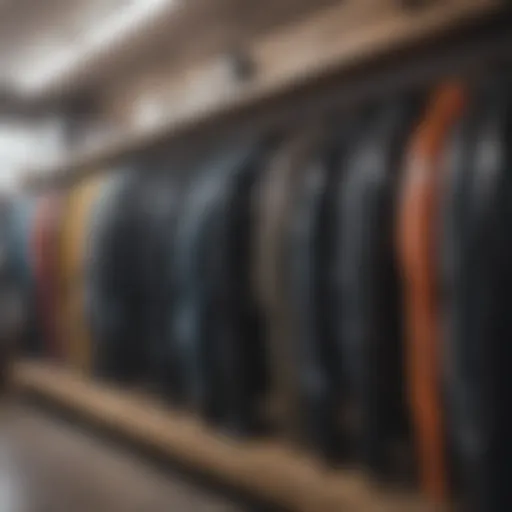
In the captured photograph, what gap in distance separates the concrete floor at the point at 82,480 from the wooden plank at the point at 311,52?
85 cm

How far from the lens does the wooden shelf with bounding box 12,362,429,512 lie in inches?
47.3

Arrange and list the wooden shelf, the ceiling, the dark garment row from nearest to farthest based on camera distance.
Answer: the dark garment row
the wooden shelf
the ceiling

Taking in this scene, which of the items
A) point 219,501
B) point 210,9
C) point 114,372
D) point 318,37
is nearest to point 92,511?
point 219,501

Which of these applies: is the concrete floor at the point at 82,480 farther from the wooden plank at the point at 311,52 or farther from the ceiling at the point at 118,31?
the ceiling at the point at 118,31

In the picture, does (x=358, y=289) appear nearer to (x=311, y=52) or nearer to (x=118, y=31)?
(x=311, y=52)

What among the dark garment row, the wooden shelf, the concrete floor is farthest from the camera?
the concrete floor

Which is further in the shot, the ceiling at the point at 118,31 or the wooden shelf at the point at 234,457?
the ceiling at the point at 118,31

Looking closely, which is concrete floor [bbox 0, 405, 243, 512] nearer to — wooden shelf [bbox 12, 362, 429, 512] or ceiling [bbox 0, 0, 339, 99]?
wooden shelf [bbox 12, 362, 429, 512]

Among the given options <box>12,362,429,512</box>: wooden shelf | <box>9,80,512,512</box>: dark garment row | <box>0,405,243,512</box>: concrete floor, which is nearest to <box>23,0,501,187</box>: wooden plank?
<box>9,80,512,512</box>: dark garment row

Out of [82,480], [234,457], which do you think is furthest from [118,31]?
[234,457]

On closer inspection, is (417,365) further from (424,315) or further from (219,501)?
(219,501)

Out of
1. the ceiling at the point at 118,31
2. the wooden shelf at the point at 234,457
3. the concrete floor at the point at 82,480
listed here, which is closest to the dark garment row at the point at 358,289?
the wooden shelf at the point at 234,457

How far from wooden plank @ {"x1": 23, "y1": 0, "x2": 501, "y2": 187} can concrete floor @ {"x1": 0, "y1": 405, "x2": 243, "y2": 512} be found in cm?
85

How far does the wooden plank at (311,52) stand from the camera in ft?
3.95
